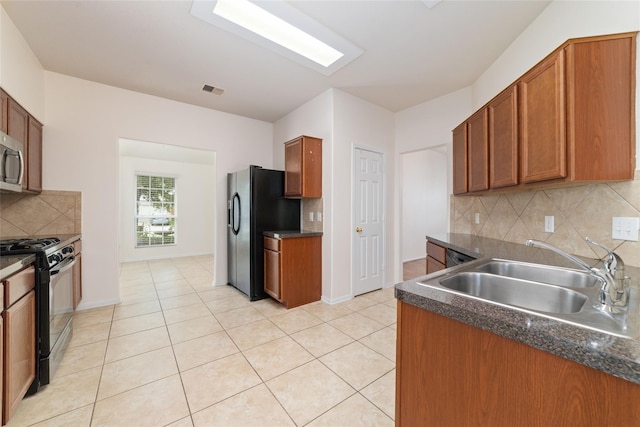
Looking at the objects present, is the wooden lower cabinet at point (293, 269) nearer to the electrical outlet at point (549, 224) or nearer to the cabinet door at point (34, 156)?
the electrical outlet at point (549, 224)

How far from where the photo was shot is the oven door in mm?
1736

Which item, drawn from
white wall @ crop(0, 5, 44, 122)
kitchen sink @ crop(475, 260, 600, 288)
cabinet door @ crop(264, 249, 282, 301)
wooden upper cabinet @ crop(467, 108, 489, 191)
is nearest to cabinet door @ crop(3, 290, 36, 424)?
white wall @ crop(0, 5, 44, 122)

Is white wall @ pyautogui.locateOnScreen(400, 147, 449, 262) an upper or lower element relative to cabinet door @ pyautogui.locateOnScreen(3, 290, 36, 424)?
upper

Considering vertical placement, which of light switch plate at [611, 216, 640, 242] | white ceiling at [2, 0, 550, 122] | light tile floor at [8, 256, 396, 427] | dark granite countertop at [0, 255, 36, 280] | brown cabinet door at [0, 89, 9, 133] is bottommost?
light tile floor at [8, 256, 396, 427]

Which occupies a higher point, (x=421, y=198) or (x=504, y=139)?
(x=504, y=139)

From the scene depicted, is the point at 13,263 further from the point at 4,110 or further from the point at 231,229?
the point at 231,229

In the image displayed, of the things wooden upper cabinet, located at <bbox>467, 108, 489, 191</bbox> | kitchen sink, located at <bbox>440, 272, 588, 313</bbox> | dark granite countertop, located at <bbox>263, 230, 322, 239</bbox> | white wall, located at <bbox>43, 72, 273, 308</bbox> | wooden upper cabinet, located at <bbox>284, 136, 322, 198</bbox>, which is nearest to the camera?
kitchen sink, located at <bbox>440, 272, 588, 313</bbox>

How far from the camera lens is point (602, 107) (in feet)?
4.34

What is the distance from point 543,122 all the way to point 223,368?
2750 millimetres

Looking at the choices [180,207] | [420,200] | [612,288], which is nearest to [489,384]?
[612,288]

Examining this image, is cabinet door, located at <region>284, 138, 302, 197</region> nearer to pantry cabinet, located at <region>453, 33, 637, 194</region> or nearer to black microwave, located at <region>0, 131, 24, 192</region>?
pantry cabinet, located at <region>453, 33, 637, 194</region>

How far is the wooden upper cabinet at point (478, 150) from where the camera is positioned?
6.97 ft

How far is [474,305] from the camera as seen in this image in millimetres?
805

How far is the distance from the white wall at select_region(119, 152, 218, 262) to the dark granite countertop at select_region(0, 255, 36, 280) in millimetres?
4311
